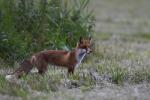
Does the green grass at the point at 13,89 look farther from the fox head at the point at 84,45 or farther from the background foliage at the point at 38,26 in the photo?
the background foliage at the point at 38,26

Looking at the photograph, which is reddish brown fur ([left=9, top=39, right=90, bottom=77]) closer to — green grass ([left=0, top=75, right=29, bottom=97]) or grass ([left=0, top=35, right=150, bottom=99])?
grass ([left=0, top=35, right=150, bottom=99])

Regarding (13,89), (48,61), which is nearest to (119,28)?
(48,61)

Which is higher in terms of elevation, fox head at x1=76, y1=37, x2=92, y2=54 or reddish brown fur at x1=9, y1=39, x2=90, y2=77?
fox head at x1=76, y1=37, x2=92, y2=54

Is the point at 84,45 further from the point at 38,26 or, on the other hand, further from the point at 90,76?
the point at 38,26

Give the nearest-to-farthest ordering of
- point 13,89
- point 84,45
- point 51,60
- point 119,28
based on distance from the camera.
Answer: point 13,89, point 84,45, point 51,60, point 119,28

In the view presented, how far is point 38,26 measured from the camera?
13570mm

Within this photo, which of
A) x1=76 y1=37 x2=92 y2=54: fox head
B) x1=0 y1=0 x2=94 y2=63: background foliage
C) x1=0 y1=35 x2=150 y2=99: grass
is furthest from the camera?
x1=0 y1=0 x2=94 y2=63: background foliage

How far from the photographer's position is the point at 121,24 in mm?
24859

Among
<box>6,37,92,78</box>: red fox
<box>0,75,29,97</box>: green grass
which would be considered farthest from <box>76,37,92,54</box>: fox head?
<box>0,75,29,97</box>: green grass

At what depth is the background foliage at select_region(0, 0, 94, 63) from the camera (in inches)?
509

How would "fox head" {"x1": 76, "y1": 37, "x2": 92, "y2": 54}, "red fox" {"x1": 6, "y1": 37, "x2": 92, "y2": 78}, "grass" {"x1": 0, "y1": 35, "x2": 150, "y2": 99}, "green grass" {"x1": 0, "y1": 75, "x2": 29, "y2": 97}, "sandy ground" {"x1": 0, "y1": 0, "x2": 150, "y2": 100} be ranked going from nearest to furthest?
"green grass" {"x1": 0, "y1": 75, "x2": 29, "y2": 97}
"sandy ground" {"x1": 0, "y1": 0, "x2": 150, "y2": 100}
"grass" {"x1": 0, "y1": 35, "x2": 150, "y2": 99}
"fox head" {"x1": 76, "y1": 37, "x2": 92, "y2": 54}
"red fox" {"x1": 6, "y1": 37, "x2": 92, "y2": 78}

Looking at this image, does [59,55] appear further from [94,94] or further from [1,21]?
[1,21]

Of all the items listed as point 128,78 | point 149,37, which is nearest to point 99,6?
point 149,37

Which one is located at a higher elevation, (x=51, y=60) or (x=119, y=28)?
(x=51, y=60)
